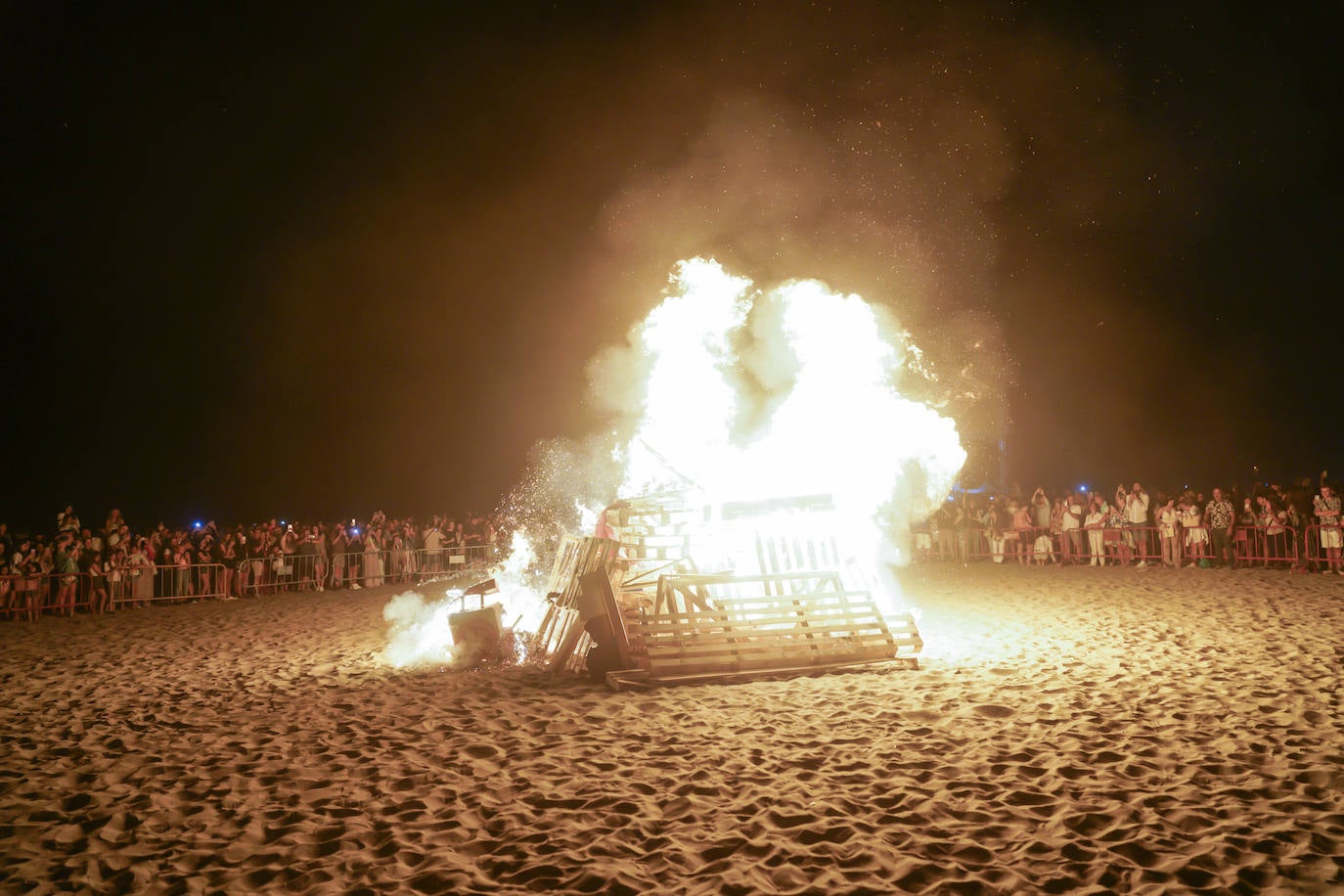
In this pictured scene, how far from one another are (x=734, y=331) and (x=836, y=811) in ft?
37.0

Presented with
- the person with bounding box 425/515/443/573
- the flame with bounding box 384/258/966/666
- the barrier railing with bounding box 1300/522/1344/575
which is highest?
the flame with bounding box 384/258/966/666

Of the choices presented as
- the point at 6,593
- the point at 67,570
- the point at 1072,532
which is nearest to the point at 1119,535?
the point at 1072,532

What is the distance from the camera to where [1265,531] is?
1778 cm

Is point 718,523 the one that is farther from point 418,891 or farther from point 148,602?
point 148,602

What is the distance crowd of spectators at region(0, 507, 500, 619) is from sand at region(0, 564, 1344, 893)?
7.16 meters

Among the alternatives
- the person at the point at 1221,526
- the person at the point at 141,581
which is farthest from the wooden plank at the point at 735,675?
the person at the point at 141,581

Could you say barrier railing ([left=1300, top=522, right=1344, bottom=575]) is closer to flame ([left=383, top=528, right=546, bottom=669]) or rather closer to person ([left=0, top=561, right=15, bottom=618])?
flame ([left=383, top=528, right=546, bottom=669])

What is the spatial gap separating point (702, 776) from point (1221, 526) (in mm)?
17549

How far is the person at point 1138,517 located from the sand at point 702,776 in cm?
976

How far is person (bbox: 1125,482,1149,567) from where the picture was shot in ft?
66.2

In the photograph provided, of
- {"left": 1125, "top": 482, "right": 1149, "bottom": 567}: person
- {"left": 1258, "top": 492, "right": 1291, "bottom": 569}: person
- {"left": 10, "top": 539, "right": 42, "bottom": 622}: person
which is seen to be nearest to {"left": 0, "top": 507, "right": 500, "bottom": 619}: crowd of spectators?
{"left": 10, "top": 539, "right": 42, "bottom": 622}: person

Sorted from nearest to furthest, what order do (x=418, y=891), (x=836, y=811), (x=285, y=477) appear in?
(x=418, y=891) < (x=836, y=811) < (x=285, y=477)

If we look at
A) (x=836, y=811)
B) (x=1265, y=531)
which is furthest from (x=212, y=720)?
(x=1265, y=531)

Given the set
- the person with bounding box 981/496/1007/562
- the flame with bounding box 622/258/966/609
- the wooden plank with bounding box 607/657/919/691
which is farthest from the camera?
the person with bounding box 981/496/1007/562
